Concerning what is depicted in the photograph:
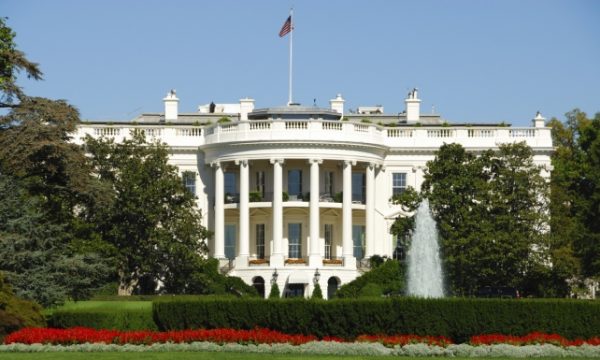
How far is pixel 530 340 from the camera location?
44.3m

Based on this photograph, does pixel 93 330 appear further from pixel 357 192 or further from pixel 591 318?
pixel 357 192

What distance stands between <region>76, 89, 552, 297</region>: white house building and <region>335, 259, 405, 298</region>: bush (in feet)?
16.0

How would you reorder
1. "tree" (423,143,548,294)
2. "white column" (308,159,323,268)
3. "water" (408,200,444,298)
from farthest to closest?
"white column" (308,159,323,268) → "tree" (423,143,548,294) → "water" (408,200,444,298)

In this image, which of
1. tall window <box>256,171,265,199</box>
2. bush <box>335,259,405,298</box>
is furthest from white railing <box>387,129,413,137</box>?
bush <box>335,259,405,298</box>

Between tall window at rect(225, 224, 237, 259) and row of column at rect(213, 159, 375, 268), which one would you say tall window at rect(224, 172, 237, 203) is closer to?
tall window at rect(225, 224, 237, 259)

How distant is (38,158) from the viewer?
55.1 meters

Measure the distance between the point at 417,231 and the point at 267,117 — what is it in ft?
48.7

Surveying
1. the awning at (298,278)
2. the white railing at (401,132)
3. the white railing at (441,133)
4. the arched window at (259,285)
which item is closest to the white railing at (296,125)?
the white railing at (401,132)

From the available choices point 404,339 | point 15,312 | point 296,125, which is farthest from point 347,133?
point 404,339

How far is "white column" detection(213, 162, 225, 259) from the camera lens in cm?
7896

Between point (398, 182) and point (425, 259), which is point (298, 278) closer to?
point (398, 182)

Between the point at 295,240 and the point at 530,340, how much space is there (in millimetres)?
36697

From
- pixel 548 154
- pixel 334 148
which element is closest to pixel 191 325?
pixel 334 148

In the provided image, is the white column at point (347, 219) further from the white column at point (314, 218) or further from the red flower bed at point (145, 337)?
the red flower bed at point (145, 337)
